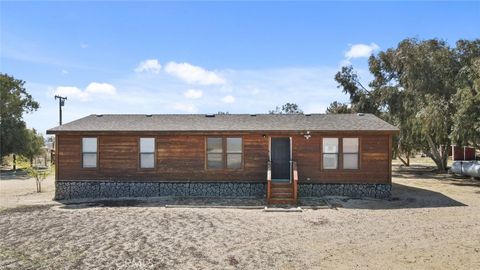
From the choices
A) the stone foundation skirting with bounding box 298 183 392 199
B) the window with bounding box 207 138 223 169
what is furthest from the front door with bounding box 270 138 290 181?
the window with bounding box 207 138 223 169

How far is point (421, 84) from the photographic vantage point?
2761 centimetres

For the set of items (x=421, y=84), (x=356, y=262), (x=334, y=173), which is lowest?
→ (x=356, y=262)

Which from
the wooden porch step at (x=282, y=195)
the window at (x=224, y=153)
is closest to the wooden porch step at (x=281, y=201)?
the wooden porch step at (x=282, y=195)

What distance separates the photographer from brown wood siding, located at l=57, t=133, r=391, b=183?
1775 cm

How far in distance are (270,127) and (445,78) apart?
15286 mm

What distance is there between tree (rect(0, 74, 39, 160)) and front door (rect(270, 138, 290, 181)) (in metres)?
30.3

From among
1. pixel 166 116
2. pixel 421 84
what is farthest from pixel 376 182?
pixel 421 84

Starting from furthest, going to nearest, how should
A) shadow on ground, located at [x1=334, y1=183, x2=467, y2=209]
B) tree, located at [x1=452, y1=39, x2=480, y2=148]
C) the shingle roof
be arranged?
1. tree, located at [x1=452, y1=39, x2=480, y2=148]
2. the shingle roof
3. shadow on ground, located at [x1=334, y1=183, x2=467, y2=209]

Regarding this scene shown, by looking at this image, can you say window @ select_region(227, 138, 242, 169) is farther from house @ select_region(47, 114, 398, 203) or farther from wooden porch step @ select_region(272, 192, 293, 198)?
wooden porch step @ select_region(272, 192, 293, 198)

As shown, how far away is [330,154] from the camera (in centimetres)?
1784

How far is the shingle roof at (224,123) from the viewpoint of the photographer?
1802 cm

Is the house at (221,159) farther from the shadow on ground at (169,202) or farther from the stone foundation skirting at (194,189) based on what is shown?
the shadow on ground at (169,202)

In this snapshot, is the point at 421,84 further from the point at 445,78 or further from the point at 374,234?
the point at 374,234

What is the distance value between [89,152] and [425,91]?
21.5 metres
